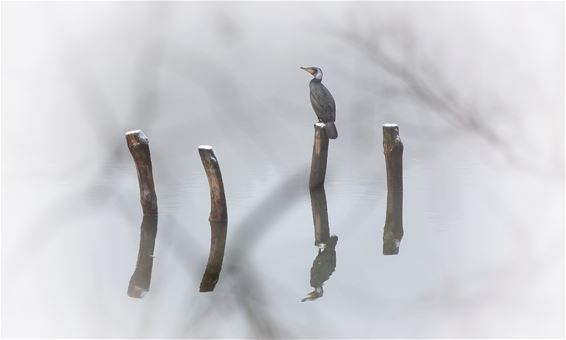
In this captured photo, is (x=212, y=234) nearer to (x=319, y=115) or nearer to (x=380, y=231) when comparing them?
(x=380, y=231)

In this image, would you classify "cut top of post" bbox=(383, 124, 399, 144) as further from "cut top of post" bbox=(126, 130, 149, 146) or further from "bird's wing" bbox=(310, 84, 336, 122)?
"cut top of post" bbox=(126, 130, 149, 146)

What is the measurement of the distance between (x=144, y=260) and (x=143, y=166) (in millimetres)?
1509

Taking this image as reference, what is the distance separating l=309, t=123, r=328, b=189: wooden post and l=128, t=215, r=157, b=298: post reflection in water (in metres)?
2.12

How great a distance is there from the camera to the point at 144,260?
5594mm

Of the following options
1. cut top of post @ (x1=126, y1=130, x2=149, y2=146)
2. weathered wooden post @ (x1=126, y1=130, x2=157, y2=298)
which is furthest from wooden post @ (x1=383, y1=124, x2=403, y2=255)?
cut top of post @ (x1=126, y1=130, x2=149, y2=146)

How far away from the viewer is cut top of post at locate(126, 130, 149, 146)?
680 cm

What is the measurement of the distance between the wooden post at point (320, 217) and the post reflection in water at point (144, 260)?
138cm

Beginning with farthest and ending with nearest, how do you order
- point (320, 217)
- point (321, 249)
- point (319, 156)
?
point (319, 156) → point (320, 217) → point (321, 249)

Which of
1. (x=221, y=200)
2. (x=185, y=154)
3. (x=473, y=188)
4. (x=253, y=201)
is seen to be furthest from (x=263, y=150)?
(x=473, y=188)

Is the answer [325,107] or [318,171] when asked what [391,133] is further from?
[318,171]

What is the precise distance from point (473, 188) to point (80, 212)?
4427mm

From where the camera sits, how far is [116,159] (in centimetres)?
268

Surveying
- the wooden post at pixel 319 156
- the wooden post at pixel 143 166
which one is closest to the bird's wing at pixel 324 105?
the wooden post at pixel 319 156

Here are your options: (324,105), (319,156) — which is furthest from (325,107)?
(319,156)
